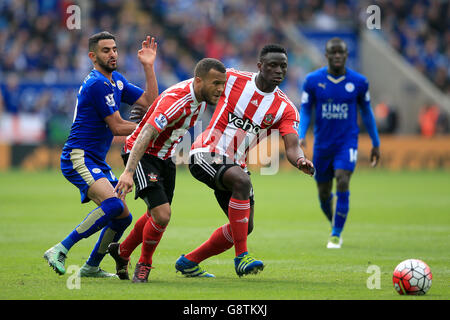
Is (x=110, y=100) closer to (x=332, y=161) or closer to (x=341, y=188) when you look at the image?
(x=341, y=188)

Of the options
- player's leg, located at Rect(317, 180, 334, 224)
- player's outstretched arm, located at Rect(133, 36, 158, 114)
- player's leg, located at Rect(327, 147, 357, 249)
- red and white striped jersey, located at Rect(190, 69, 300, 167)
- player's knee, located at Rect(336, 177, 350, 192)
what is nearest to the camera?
red and white striped jersey, located at Rect(190, 69, 300, 167)

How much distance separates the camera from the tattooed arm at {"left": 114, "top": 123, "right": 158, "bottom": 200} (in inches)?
271

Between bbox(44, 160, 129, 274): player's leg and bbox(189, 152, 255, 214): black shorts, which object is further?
bbox(189, 152, 255, 214): black shorts

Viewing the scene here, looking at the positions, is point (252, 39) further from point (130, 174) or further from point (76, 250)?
point (130, 174)

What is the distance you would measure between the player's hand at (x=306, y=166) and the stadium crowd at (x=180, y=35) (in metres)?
19.3

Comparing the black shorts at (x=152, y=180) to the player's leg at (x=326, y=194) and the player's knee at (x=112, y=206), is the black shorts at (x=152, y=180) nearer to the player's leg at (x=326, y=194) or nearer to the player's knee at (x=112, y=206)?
the player's knee at (x=112, y=206)

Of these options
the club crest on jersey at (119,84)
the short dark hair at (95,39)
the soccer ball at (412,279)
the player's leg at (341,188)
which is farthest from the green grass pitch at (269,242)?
the short dark hair at (95,39)

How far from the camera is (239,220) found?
7.59 metres

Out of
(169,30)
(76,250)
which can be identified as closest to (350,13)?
(169,30)

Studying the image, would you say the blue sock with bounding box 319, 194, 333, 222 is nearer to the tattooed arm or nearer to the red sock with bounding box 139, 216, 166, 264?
the red sock with bounding box 139, 216, 166, 264

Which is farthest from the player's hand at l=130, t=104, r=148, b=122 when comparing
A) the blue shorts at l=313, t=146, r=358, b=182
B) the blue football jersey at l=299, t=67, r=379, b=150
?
the blue shorts at l=313, t=146, r=358, b=182

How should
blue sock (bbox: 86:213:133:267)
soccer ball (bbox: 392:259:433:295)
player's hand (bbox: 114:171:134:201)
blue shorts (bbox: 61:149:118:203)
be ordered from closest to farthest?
soccer ball (bbox: 392:259:433:295) → player's hand (bbox: 114:171:134:201) → blue shorts (bbox: 61:149:118:203) → blue sock (bbox: 86:213:133:267)

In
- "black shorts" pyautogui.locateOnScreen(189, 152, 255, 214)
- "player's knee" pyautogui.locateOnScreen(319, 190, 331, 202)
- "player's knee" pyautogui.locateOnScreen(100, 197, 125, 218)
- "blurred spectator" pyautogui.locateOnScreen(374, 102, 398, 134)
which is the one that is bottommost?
"player's knee" pyautogui.locateOnScreen(100, 197, 125, 218)

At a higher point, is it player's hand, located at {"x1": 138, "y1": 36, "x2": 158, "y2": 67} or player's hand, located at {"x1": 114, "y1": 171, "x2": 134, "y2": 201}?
player's hand, located at {"x1": 138, "y1": 36, "x2": 158, "y2": 67}
